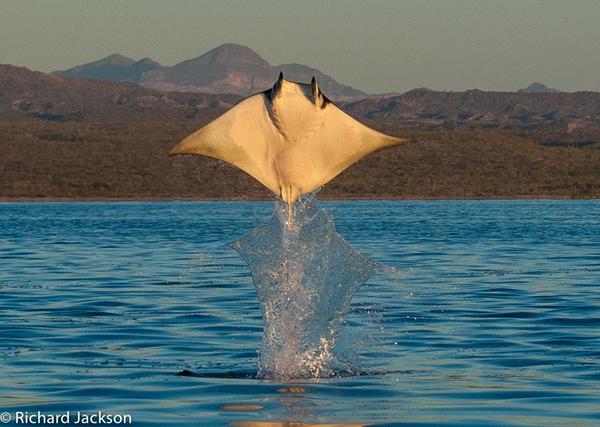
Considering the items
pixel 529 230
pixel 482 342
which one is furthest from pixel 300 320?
pixel 529 230

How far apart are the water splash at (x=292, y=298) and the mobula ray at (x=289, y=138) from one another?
247 cm

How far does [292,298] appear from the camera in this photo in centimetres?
2031

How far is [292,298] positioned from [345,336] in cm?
340

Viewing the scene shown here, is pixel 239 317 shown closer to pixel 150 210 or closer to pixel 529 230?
pixel 529 230

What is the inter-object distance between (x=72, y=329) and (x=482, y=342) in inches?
287

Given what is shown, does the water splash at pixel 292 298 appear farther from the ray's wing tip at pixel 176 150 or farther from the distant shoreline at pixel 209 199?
the distant shoreline at pixel 209 199

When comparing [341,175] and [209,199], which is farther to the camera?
[341,175]


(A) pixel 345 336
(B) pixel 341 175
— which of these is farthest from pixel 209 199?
(A) pixel 345 336

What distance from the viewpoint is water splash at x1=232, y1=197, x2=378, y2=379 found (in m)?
19.0

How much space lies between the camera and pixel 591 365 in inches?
774

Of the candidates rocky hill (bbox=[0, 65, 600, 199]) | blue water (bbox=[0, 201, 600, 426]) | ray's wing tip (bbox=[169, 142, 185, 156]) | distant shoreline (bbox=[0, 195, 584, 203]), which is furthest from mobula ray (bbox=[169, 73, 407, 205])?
rocky hill (bbox=[0, 65, 600, 199])

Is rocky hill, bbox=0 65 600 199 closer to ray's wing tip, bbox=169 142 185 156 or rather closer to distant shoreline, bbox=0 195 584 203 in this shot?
distant shoreline, bbox=0 195 584 203

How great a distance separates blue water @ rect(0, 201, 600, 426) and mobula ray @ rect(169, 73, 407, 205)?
2836 mm

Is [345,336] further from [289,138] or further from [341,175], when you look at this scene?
[341,175]
